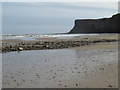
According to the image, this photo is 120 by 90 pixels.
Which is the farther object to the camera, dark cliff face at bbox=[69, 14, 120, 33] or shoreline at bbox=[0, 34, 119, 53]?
dark cliff face at bbox=[69, 14, 120, 33]

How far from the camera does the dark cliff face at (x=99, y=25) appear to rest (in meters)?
107

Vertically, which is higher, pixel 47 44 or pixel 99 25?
pixel 47 44

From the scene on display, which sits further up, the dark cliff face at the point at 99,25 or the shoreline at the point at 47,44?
the shoreline at the point at 47,44

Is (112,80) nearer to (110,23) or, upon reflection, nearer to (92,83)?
(92,83)

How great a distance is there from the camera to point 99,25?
12350 centimetres

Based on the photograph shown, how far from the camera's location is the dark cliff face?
10651 cm

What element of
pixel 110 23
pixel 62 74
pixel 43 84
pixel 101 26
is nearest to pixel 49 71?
pixel 62 74

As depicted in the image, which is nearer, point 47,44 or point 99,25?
point 47,44

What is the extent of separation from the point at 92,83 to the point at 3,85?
2.74 m

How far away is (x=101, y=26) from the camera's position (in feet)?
395

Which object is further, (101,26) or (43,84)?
(101,26)

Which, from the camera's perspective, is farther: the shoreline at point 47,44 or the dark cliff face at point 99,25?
the dark cliff face at point 99,25

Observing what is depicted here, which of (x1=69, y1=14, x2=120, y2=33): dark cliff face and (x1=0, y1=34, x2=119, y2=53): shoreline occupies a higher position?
(x1=0, y1=34, x2=119, y2=53): shoreline

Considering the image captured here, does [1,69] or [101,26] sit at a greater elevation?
[1,69]
